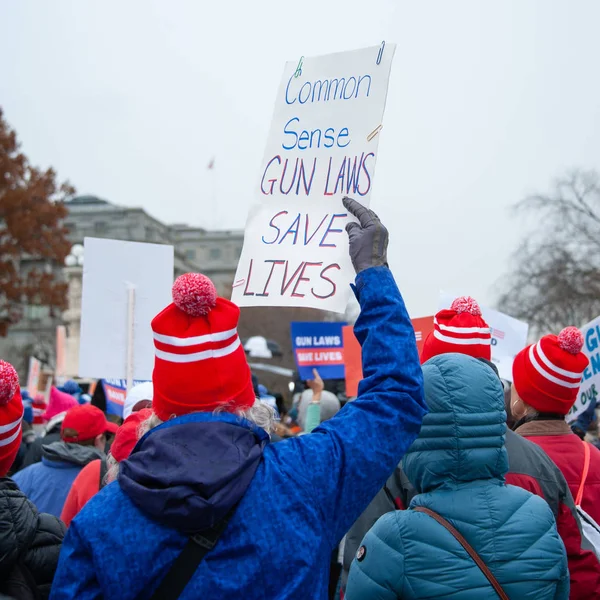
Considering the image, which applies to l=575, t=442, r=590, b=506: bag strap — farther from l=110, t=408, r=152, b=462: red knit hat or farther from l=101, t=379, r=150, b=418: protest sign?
l=101, t=379, r=150, b=418: protest sign

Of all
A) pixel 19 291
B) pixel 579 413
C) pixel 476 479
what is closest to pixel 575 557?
pixel 476 479

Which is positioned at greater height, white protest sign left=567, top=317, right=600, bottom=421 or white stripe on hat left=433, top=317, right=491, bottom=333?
white stripe on hat left=433, top=317, right=491, bottom=333

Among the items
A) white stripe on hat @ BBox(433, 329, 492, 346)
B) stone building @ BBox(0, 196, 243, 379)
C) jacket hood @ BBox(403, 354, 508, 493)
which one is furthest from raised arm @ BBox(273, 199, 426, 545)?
stone building @ BBox(0, 196, 243, 379)

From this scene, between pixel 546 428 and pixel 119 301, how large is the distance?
3367 millimetres

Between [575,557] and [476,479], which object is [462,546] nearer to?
[476,479]

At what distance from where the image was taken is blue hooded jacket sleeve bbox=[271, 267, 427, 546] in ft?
6.30

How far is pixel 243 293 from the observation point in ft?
10.5

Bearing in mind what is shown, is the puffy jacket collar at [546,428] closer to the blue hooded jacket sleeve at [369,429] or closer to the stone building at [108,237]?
the blue hooded jacket sleeve at [369,429]

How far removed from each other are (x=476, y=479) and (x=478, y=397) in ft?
0.86

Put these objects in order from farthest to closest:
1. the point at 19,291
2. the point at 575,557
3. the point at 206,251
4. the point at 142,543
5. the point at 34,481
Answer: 1. the point at 206,251
2. the point at 19,291
3. the point at 34,481
4. the point at 575,557
5. the point at 142,543

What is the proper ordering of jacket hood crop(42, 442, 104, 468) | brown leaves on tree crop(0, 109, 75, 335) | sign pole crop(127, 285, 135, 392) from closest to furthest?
jacket hood crop(42, 442, 104, 468), sign pole crop(127, 285, 135, 392), brown leaves on tree crop(0, 109, 75, 335)

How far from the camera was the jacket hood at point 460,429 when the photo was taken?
2398 mm

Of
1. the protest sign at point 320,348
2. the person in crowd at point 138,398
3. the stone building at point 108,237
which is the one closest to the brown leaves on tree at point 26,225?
the stone building at point 108,237

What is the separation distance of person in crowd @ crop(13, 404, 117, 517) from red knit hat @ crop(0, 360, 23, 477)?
2.28 m
